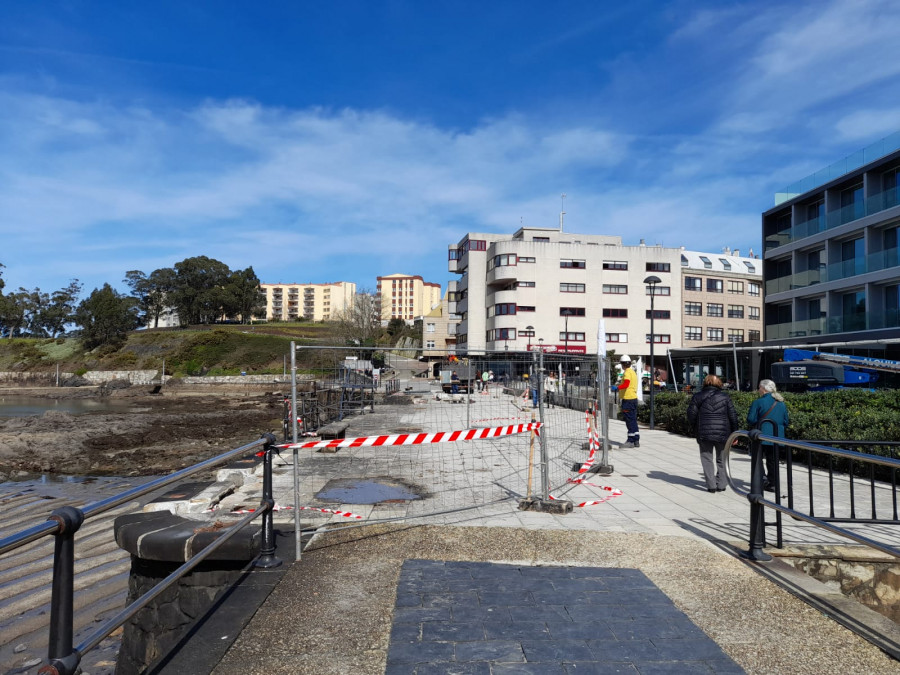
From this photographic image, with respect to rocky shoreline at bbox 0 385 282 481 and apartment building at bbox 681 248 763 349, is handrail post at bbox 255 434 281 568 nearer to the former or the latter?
rocky shoreline at bbox 0 385 282 481

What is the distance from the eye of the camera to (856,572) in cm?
518

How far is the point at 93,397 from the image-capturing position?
188 feet

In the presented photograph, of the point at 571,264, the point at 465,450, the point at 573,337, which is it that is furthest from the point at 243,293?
the point at 465,450

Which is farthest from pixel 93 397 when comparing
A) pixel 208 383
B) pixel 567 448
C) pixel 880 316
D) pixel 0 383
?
pixel 880 316

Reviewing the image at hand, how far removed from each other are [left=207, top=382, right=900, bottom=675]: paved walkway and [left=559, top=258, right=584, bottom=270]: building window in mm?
51963

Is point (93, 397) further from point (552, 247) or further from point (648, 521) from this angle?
point (648, 521)

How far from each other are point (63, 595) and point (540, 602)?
2.90 metres

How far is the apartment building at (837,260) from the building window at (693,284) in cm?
2440

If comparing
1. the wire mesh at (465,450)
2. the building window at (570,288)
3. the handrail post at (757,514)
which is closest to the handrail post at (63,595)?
the wire mesh at (465,450)

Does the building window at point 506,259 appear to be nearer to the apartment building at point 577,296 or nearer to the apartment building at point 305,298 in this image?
the apartment building at point 577,296

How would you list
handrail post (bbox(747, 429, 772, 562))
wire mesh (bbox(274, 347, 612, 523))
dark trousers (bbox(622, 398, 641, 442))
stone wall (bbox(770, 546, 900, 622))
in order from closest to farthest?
handrail post (bbox(747, 429, 772, 562)), stone wall (bbox(770, 546, 900, 622)), wire mesh (bbox(274, 347, 612, 523)), dark trousers (bbox(622, 398, 641, 442))

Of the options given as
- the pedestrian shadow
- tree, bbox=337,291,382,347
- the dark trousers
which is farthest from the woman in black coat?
tree, bbox=337,291,382,347

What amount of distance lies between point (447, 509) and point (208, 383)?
65.5 metres

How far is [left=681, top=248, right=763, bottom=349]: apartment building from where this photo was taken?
62.7 meters
